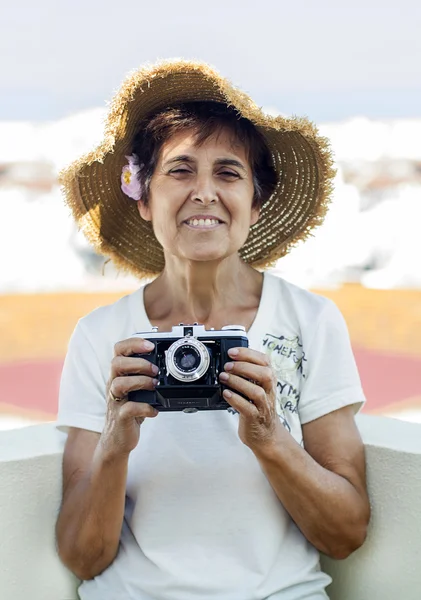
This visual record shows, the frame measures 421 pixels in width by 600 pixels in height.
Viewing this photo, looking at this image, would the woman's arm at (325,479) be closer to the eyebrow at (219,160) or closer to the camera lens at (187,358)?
the camera lens at (187,358)

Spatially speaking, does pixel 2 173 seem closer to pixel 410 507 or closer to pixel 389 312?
pixel 389 312

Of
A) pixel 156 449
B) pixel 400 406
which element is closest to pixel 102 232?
pixel 156 449

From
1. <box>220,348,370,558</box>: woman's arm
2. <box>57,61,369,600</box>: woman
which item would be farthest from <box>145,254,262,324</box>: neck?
<box>220,348,370,558</box>: woman's arm

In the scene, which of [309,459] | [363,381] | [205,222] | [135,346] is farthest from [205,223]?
[363,381]

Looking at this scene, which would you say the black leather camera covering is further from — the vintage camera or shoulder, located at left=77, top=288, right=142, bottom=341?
shoulder, located at left=77, top=288, right=142, bottom=341

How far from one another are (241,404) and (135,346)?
20 centimetres

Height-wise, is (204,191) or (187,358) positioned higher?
(204,191)

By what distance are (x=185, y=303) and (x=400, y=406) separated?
19.8 ft

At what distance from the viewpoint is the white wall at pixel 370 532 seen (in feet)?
5.15

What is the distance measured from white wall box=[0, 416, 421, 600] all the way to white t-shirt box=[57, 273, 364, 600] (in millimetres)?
92

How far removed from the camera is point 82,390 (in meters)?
1.63

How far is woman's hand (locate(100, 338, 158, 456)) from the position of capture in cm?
133

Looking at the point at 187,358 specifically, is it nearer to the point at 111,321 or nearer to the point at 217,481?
the point at 217,481

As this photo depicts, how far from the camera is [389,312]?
10367mm
